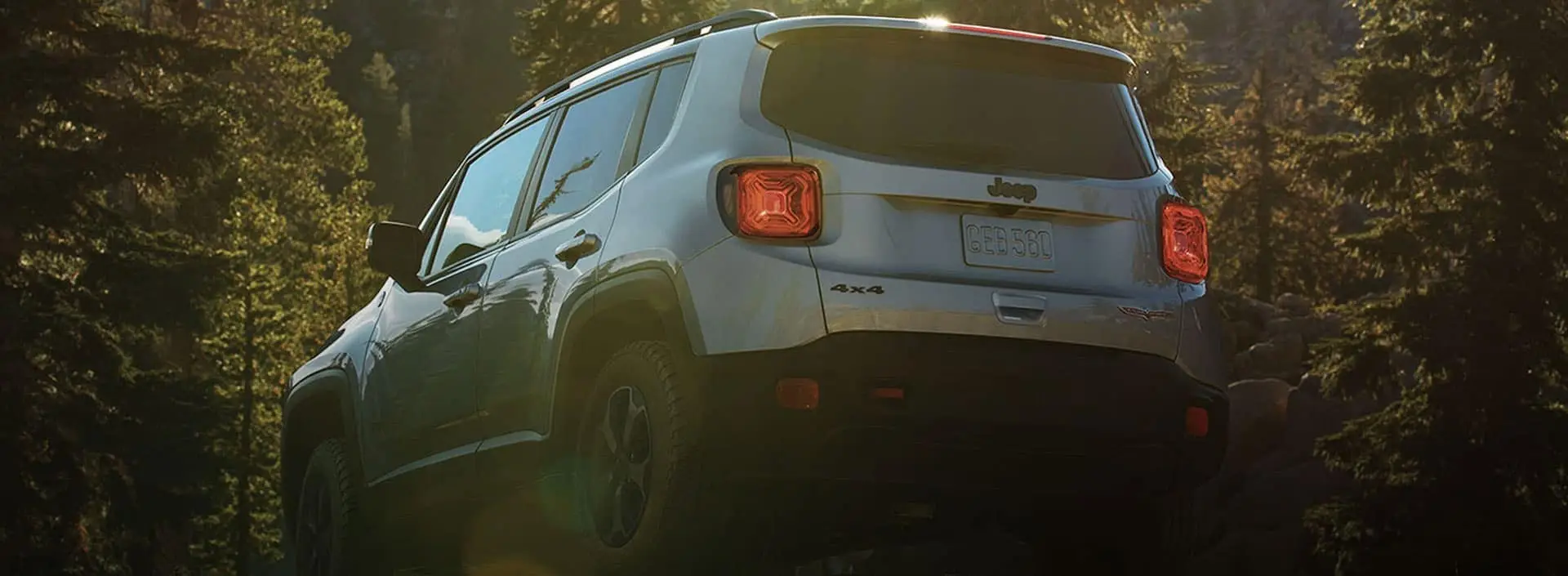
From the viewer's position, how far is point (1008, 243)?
620 centimetres

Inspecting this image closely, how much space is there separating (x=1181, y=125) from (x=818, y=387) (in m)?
32.5

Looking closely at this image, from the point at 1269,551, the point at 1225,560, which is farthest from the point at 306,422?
the point at 1225,560

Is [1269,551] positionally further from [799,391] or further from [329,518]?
[799,391]

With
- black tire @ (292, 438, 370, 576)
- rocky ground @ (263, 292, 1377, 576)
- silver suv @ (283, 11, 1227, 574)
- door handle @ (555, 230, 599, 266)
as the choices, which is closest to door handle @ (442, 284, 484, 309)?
silver suv @ (283, 11, 1227, 574)

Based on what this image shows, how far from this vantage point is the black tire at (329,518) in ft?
29.6

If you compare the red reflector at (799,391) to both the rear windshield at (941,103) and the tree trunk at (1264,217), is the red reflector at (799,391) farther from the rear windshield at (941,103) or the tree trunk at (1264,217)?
the tree trunk at (1264,217)

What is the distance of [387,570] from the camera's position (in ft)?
30.1

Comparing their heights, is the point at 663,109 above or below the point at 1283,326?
below

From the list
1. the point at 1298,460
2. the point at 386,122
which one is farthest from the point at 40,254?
the point at 386,122

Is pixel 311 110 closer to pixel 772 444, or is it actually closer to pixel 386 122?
pixel 772 444

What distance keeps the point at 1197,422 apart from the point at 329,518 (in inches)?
181

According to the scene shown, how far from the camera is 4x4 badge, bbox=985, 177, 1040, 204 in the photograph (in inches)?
244

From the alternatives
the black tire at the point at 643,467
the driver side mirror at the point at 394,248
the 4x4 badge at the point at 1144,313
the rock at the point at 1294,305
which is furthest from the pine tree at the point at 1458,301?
the rock at the point at 1294,305

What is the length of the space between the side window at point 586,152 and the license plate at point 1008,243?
146 centimetres
